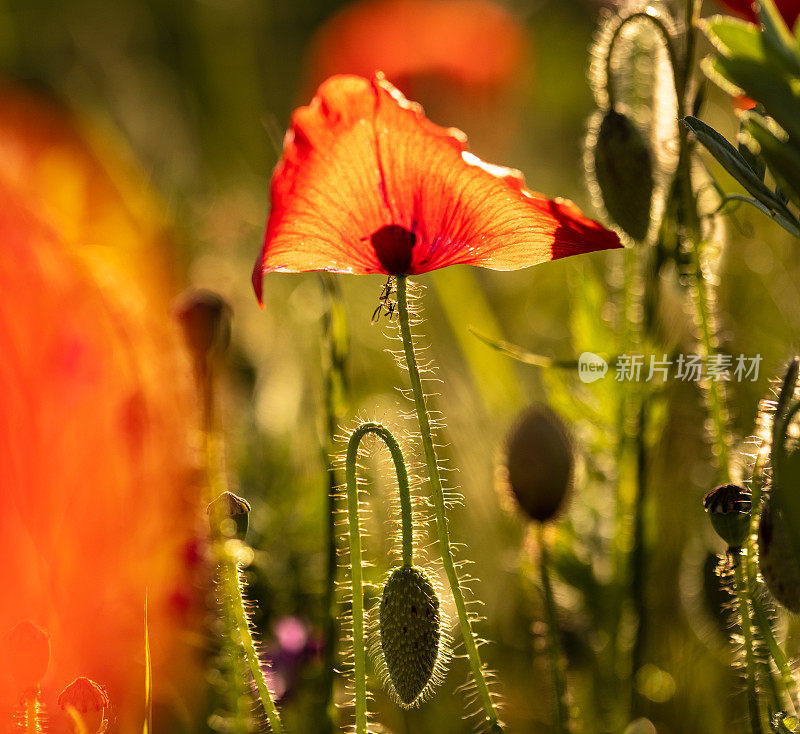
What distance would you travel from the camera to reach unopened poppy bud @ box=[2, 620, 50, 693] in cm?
37

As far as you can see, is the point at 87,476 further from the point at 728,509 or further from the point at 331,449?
the point at 728,509

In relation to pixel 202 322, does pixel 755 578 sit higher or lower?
lower

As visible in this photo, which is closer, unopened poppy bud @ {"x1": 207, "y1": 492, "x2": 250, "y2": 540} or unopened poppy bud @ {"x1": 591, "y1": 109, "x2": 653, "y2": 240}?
unopened poppy bud @ {"x1": 207, "y1": 492, "x2": 250, "y2": 540}

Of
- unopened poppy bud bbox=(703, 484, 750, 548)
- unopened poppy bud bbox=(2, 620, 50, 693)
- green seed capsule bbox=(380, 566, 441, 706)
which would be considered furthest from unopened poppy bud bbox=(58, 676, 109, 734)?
unopened poppy bud bbox=(703, 484, 750, 548)

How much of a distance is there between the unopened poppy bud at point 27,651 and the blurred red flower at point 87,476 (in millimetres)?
149

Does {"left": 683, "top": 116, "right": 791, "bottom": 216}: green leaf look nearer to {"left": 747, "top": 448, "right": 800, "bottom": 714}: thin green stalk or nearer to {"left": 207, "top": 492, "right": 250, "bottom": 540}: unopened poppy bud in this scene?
{"left": 747, "top": 448, "right": 800, "bottom": 714}: thin green stalk

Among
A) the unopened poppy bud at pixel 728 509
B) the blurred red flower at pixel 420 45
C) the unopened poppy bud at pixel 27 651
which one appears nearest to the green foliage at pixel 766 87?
the unopened poppy bud at pixel 728 509

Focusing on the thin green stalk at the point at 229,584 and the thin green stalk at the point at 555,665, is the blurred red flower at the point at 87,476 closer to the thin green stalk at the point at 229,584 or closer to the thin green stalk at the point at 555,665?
the thin green stalk at the point at 229,584

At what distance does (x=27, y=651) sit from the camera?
0.37m

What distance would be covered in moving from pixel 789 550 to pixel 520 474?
0.15 meters

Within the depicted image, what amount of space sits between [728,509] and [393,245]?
0.18 m

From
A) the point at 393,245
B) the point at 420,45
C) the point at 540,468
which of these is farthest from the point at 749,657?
the point at 420,45

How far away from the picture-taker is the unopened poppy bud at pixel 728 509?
384 millimetres

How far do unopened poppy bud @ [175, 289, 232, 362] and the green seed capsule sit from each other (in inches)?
6.0
